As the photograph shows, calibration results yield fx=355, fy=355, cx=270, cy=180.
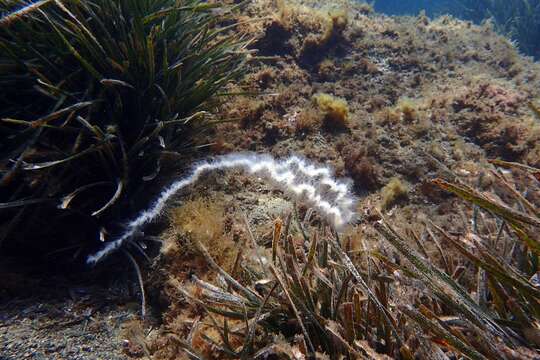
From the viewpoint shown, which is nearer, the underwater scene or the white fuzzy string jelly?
the underwater scene

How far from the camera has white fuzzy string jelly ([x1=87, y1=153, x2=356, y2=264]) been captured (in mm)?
3020

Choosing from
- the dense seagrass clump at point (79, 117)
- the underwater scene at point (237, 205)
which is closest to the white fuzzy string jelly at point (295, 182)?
the underwater scene at point (237, 205)

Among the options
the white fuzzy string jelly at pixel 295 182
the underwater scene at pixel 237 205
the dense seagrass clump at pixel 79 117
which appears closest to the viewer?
the underwater scene at pixel 237 205

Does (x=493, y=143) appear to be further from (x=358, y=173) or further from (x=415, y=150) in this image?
(x=358, y=173)

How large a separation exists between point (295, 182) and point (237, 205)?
94 centimetres

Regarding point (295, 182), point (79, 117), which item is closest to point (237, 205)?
point (295, 182)

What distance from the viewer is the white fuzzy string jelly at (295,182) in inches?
119

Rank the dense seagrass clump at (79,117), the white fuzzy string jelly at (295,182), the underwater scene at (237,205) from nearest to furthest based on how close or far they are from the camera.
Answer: the underwater scene at (237,205) → the dense seagrass clump at (79,117) → the white fuzzy string jelly at (295,182)

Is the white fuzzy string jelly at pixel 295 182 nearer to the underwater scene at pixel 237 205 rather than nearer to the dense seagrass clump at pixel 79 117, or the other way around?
the underwater scene at pixel 237 205

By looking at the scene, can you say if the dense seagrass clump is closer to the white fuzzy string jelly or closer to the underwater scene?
the underwater scene

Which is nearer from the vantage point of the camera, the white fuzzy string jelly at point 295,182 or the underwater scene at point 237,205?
the underwater scene at point 237,205

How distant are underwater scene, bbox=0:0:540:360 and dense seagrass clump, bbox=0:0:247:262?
18 mm

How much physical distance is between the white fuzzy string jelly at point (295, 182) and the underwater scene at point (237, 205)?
0.02 metres

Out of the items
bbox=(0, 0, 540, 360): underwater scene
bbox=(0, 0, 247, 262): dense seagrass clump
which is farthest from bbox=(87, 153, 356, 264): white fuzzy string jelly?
bbox=(0, 0, 247, 262): dense seagrass clump
